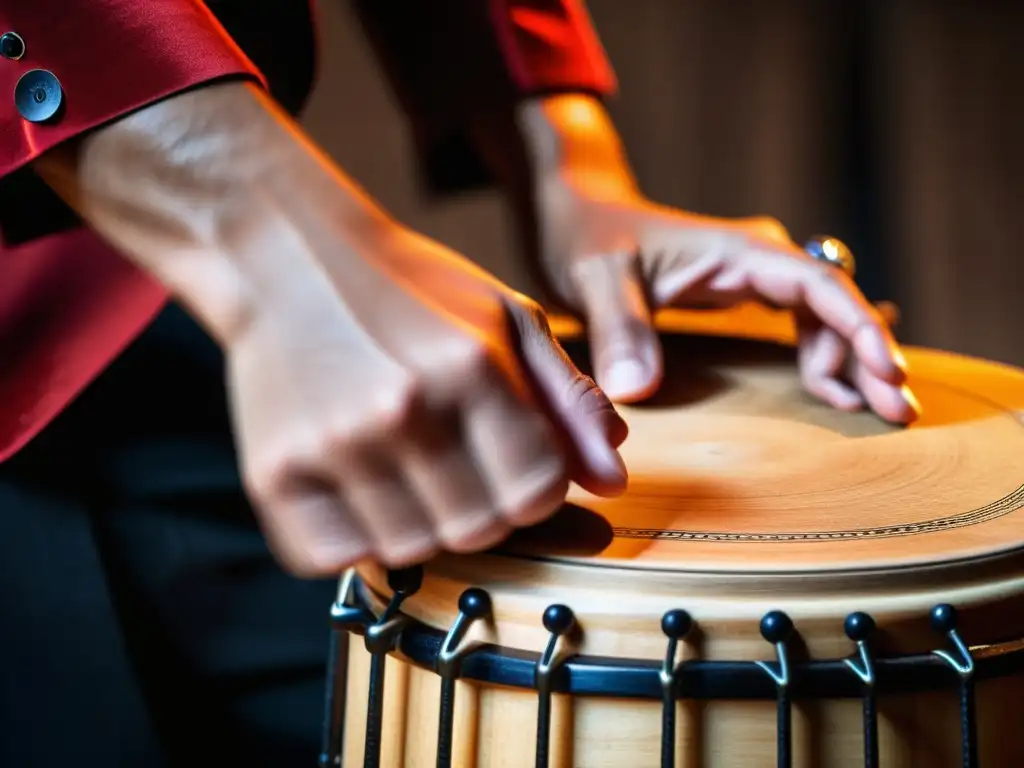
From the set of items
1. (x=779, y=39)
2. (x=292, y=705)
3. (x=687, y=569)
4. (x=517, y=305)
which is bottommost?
(x=779, y=39)

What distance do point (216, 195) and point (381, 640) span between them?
0.23 metres

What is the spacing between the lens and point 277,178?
1.67 ft

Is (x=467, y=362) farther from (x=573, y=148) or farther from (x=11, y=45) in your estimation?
(x=573, y=148)

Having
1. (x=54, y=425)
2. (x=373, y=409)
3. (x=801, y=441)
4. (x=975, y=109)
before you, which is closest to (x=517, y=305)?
(x=373, y=409)

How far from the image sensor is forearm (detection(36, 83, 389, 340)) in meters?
0.49

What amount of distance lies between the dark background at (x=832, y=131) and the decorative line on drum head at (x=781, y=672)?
5.62 ft

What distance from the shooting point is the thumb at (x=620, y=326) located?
0.73m

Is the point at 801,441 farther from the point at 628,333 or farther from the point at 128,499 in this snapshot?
the point at 128,499

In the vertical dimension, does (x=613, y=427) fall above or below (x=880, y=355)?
above

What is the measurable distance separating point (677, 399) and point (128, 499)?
1.32ft

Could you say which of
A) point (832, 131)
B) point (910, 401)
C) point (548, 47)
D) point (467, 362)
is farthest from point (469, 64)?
point (832, 131)

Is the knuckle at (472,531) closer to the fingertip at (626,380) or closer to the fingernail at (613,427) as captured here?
the fingernail at (613,427)

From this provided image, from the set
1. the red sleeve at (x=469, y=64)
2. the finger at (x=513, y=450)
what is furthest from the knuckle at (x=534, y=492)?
the red sleeve at (x=469, y=64)

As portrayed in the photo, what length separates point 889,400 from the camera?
28.1 inches
